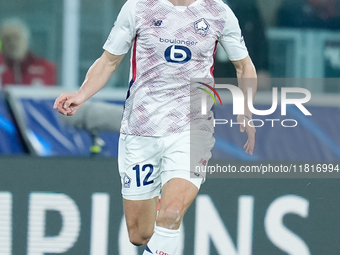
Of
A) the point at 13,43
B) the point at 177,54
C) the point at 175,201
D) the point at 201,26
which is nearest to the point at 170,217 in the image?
the point at 175,201

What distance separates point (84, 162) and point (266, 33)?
12.7 ft

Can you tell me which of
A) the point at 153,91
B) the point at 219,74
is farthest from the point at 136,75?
the point at 219,74

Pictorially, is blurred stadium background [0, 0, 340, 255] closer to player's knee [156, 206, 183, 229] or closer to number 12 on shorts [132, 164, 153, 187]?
number 12 on shorts [132, 164, 153, 187]

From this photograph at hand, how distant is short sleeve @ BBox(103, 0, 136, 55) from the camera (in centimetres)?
360

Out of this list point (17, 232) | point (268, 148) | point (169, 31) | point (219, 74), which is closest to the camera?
point (169, 31)

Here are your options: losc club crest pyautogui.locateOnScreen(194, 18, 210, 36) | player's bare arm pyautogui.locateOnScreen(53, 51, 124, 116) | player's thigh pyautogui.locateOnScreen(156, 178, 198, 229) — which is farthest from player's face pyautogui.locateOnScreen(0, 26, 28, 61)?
player's thigh pyautogui.locateOnScreen(156, 178, 198, 229)

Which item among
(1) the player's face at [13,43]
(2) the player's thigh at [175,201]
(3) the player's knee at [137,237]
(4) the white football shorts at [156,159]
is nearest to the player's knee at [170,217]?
(2) the player's thigh at [175,201]

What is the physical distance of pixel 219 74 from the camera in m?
7.28

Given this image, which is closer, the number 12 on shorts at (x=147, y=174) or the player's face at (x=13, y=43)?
the number 12 on shorts at (x=147, y=174)

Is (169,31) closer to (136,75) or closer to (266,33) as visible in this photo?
(136,75)

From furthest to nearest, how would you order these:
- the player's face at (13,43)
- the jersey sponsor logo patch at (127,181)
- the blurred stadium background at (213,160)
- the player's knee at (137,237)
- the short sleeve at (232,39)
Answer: the player's face at (13,43) < the blurred stadium background at (213,160) < the player's knee at (137,237) < the jersey sponsor logo patch at (127,181) < the short sleeve at (232,39)

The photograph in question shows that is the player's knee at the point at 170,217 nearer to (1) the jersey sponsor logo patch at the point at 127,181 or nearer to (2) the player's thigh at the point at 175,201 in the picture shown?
(2) the player's thigh at the point at 175,201

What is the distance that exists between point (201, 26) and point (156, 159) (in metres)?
0.83

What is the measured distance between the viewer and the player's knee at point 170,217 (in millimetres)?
3375
